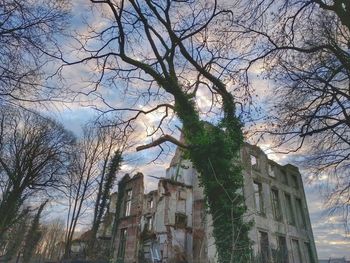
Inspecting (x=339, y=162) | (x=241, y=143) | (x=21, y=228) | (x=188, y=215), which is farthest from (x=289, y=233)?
(x=21, y=228)

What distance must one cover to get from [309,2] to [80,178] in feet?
65.0

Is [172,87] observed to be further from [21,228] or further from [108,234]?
[21,228]

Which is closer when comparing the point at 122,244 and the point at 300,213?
the point at 122,244

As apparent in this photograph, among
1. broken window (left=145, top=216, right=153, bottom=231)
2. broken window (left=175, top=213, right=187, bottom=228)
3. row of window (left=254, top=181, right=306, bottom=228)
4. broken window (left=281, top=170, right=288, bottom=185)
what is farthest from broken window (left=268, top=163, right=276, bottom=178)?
broken window (left=145, top=216, right=153, bottom=231)

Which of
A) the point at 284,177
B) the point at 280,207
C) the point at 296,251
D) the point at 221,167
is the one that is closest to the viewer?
the point at 221,167

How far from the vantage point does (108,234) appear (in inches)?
1002

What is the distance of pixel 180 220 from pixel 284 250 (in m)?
7.82

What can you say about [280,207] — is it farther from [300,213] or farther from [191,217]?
[191,217]

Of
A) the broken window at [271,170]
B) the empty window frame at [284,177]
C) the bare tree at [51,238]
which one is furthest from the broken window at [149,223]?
the bare tree at [51,238]

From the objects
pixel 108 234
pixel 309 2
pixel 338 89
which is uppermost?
pixel 309 2

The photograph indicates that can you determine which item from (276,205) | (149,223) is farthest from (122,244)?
(276,205)

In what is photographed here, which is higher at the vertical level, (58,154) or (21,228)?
(58,154)

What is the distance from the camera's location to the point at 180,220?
72.2ft

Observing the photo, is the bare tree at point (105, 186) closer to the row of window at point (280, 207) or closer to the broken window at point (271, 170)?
the row of window at point (280, 207)
